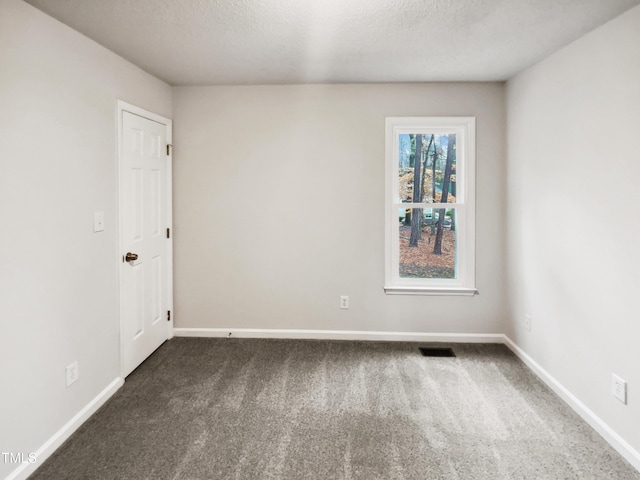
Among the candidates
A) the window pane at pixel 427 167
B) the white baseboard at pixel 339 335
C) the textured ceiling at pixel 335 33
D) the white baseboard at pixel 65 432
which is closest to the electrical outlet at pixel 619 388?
the white baseboard at pixel 339 335

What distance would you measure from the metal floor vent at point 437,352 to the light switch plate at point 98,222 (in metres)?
2.71

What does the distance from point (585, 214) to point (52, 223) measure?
3.15 meters

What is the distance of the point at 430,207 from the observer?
3.58 m

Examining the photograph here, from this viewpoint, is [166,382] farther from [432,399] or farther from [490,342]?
[490,342]

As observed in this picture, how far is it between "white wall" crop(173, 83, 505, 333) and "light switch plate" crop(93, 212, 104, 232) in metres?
1.11

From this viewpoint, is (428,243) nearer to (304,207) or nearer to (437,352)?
(437,352)

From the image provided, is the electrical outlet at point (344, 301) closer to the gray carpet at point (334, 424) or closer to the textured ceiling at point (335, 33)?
the gray carpet at point (334, 424)

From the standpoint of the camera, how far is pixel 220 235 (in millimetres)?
3650

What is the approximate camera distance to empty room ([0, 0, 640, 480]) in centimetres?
198

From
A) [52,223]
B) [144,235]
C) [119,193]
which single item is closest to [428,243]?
[144,235]

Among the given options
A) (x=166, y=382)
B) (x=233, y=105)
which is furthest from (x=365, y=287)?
(x=233, y=105)

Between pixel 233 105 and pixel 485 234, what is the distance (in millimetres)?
2650

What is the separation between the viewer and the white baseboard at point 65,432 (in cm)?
185

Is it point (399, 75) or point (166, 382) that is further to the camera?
point (399, 75)
